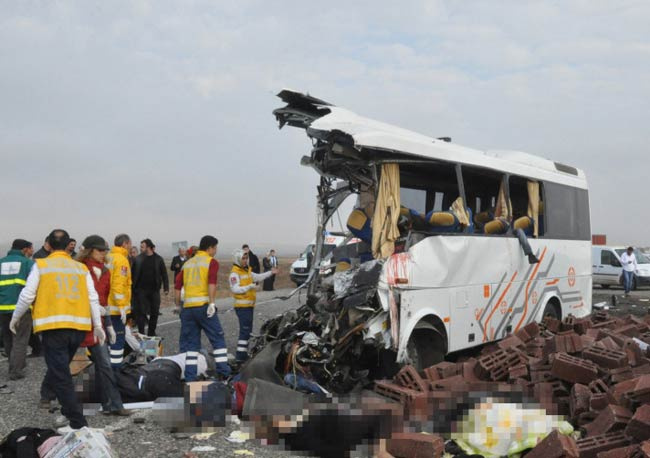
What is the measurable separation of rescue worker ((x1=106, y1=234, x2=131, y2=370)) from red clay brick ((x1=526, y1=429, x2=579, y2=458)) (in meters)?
5.19

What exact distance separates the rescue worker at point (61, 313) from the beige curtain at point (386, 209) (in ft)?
10.2

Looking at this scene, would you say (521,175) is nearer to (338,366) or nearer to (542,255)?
(542,255)

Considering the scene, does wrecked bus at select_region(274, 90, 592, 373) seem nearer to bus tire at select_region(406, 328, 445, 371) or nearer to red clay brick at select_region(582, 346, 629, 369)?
bus tire at select_region(406, 328, 445, 371)

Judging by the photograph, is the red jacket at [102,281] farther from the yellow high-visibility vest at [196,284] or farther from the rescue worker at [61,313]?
the rescue worker at [61,313]

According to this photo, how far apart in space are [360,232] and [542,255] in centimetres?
326

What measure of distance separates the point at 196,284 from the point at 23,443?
3157 mm

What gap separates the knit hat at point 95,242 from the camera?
6953mm

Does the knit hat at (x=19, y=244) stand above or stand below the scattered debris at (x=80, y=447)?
above

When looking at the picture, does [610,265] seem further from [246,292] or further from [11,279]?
[11,279]

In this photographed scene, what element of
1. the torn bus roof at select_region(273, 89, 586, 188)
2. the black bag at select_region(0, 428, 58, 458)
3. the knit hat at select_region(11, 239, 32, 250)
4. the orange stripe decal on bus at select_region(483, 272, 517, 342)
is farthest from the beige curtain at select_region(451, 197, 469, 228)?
the knit hat at select_region(11, 239, 32, 250)

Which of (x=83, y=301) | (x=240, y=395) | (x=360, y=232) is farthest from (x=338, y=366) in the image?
(x=83, y=301)

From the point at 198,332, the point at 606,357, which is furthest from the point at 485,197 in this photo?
the point at 198,332

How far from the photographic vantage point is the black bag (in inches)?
185

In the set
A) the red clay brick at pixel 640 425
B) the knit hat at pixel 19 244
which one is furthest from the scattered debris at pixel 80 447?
the knit hat at pixel 19 244
